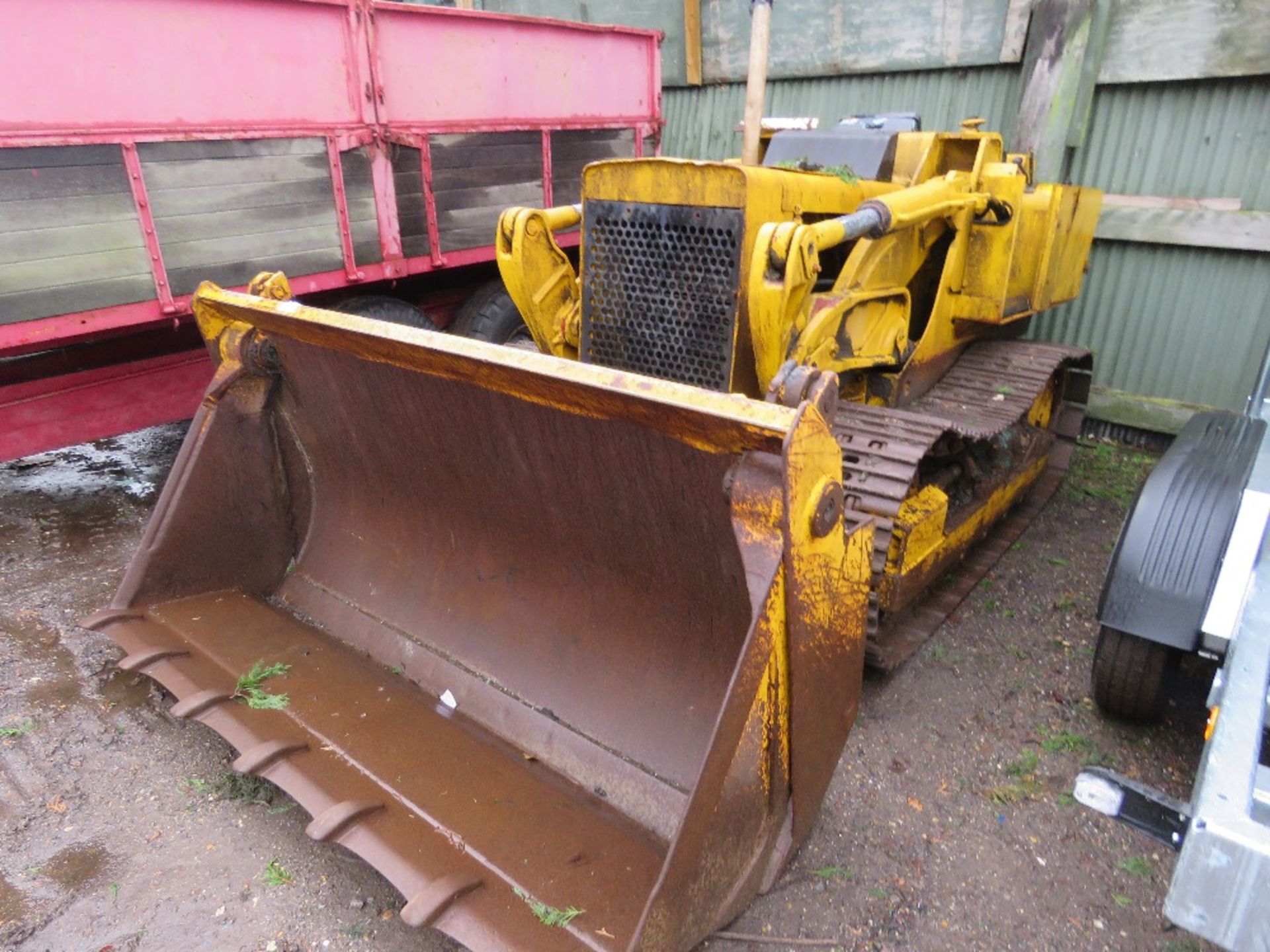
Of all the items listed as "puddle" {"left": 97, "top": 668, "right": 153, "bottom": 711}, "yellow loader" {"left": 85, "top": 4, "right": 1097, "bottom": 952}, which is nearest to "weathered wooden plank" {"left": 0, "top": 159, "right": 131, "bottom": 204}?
"yellow loader" {"left": 85, "top": 4, "right": 1097, "bottom": 952}

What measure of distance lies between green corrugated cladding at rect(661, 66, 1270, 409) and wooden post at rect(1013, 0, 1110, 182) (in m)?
0.16

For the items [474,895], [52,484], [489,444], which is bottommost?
[52,484]

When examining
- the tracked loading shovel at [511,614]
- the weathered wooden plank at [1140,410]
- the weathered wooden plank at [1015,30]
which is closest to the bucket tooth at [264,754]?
the tracked loading shovel at [511,614]

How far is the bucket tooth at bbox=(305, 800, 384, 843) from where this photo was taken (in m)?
2.05

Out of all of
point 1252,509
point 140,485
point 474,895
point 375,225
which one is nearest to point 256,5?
point 375,225

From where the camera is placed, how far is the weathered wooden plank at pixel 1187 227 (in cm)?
503

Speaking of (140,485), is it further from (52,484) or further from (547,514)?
(547,514)

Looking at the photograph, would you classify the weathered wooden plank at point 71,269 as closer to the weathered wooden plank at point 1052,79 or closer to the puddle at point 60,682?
the puddle at point 60,682

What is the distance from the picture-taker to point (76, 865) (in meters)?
2.42

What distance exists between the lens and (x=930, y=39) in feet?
20.1

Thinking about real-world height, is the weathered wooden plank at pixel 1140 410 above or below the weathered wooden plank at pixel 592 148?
below

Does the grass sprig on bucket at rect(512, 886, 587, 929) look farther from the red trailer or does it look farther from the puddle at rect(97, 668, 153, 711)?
the red trailer

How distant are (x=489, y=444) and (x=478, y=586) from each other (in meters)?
0.51

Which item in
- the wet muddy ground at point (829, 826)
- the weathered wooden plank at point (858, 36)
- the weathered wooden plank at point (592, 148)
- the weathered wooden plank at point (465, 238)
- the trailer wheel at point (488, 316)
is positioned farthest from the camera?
the weathered wooden plank at point (858, 36)
